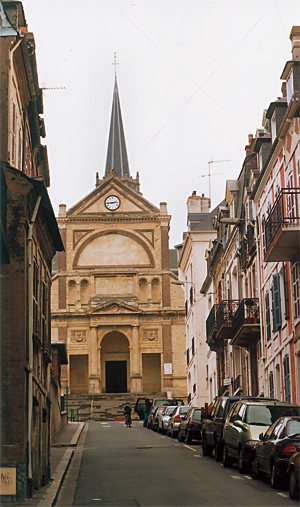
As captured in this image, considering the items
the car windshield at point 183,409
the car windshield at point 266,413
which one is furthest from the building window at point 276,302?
the car windshield at point 266,413

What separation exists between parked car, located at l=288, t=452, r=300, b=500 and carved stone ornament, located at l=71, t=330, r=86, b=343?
177ft

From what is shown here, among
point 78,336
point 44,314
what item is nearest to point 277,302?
point 44,314

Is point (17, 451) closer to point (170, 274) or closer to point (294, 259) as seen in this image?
point (294, 259)

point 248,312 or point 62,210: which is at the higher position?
point 62,210

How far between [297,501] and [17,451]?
4.54 meters

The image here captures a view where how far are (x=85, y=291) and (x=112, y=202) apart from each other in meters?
8.23

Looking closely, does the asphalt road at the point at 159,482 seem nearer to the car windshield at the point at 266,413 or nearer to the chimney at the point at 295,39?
the car windshield at the point at 266,413

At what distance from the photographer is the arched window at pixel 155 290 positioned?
6700 centimetres

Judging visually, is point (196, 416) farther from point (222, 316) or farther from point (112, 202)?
point (112, 202)

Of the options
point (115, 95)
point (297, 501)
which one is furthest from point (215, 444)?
point (115, 95)

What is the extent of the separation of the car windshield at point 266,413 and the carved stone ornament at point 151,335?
49046mm

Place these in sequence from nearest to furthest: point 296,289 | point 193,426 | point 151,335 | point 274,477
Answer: point 274,477 < point 296,289 < point 193,426 < point 151,335

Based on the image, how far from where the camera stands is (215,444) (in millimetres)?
20062

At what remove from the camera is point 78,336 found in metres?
66.2
